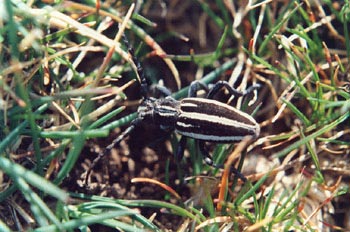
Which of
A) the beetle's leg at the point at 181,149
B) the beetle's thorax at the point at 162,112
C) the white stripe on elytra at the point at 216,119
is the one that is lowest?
the beetle's leg at the point at 181,149

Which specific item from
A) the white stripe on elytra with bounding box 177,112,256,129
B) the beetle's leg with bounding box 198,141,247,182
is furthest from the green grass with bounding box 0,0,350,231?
the white stripe on elytra with bounding box 177,112,256,129

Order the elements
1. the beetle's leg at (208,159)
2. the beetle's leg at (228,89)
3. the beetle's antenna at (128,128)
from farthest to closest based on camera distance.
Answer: the beetle's leg at (228,89) → the beetle's antenna at (128,128) → the beetle's leg at (208,159)

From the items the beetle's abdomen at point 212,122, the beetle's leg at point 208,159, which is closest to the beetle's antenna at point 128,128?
the beetle's abdomen at point 212,122

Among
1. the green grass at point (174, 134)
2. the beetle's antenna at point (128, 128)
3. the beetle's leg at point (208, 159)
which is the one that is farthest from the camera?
the beetle's antenna at point (128, 128)

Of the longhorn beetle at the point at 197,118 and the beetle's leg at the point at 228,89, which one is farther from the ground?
the beetle's leg at the point at 228,89

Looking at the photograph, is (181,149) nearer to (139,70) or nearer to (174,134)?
(174,134)

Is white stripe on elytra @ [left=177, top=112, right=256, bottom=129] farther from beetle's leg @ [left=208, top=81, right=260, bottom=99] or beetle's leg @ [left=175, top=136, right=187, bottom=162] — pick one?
beetle's leg @ [left=208, top=81, right=260, bottom=99]

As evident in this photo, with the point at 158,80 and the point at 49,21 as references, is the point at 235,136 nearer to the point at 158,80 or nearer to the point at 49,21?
the point at 158,80

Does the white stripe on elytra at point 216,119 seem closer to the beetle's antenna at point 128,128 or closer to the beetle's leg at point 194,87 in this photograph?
the beetle's leg at point 194,87
